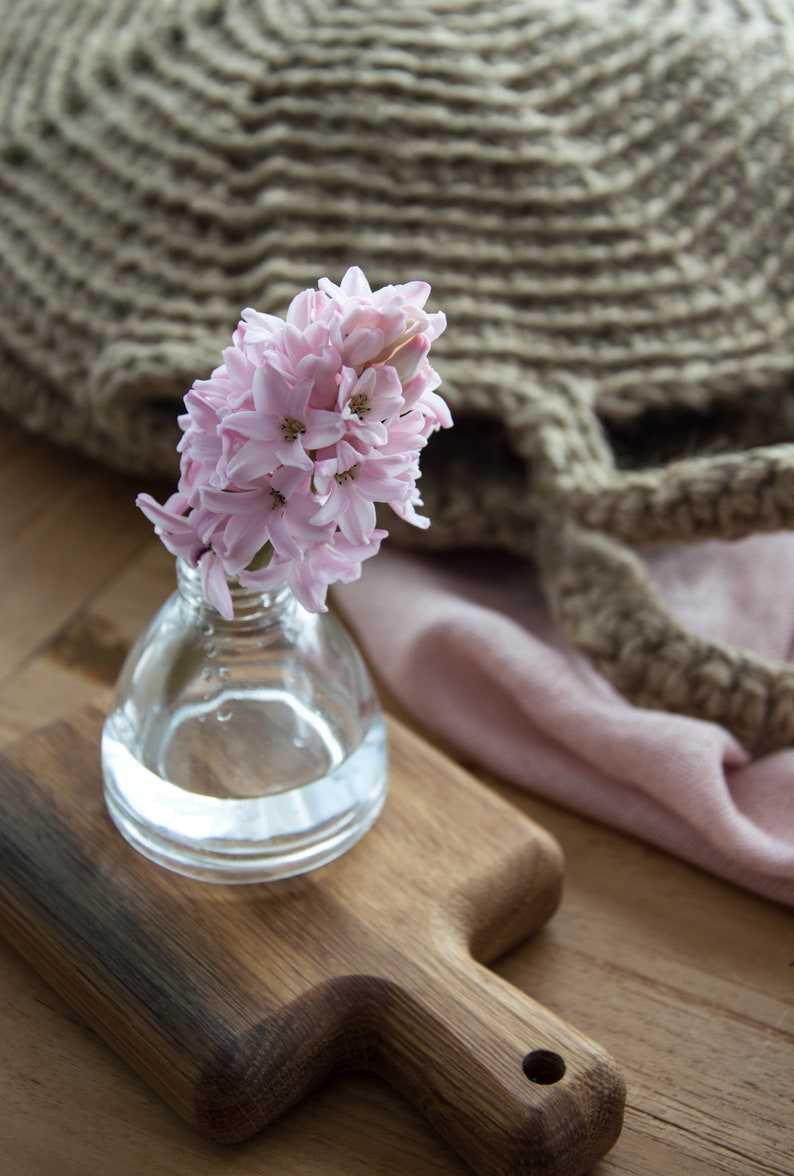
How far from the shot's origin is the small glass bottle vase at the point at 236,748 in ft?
1.36

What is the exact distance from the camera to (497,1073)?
371 mm

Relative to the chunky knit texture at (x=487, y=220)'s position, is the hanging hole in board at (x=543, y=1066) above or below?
below

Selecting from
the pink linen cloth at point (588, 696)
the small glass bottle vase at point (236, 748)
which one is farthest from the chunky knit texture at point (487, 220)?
the small glass bottle vase at point (236, 748)

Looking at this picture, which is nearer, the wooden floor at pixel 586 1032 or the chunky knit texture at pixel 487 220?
the wooden floor at pixel 586 1032

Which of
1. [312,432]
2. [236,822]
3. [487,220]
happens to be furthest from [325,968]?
[487,220]

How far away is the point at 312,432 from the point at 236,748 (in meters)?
0.14

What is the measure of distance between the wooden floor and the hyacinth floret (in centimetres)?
17

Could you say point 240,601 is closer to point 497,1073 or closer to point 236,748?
point 236,748

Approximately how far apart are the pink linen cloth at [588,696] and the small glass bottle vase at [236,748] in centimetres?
11

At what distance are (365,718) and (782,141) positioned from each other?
1.16 ft

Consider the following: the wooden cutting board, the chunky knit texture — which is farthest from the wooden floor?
the chunky knit texture

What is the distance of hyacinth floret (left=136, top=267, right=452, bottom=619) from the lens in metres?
0.32

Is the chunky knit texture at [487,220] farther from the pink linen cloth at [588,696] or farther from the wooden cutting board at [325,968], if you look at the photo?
the wooden cutting board at [325,968]

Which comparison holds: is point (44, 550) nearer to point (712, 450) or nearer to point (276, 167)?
point (276, 167)
